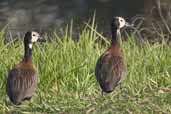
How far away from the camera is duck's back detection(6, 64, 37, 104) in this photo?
7.48 m

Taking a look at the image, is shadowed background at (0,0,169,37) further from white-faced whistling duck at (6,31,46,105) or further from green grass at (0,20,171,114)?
white-faced whistling duck at (6,31,46,105)

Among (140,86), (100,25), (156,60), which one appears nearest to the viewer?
(140,86)

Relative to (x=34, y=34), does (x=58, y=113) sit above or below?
below

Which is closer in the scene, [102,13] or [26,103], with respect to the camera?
[26,103]

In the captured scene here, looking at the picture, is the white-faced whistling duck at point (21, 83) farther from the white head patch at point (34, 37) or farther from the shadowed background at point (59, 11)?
the shadowed background at point (59, 11)

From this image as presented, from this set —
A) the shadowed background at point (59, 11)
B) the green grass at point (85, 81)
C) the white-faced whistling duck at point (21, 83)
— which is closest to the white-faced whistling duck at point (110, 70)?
the green grass at point (85, 81)

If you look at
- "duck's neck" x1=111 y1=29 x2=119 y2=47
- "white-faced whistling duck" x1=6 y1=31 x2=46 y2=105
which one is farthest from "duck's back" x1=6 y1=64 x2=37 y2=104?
"duck's neck" x1=111 y1=29 x2=119 y2=47

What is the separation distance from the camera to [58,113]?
23.5ft

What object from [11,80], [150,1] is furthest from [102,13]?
[11,80]

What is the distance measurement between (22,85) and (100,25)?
368 inches

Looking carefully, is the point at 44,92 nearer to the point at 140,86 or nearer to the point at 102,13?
the point at 140,86

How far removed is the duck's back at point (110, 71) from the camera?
25.6 ft

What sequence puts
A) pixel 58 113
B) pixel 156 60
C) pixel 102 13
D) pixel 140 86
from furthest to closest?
pixel 102 13 < pixel 156 60 < pixel 140 86 < pixel 58 113

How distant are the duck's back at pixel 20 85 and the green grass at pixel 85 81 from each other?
11cm
